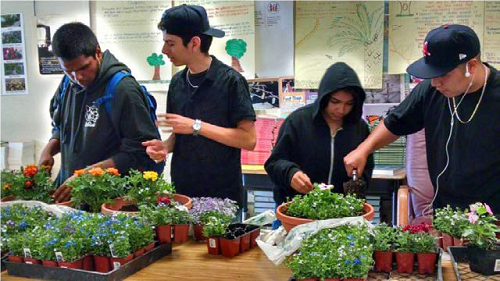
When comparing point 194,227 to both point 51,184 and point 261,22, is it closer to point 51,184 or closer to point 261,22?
point 51,184

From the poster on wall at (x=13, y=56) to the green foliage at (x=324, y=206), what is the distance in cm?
411

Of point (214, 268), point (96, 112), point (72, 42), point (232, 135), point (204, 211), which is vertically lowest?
point (214, 268)

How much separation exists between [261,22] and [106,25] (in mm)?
1489

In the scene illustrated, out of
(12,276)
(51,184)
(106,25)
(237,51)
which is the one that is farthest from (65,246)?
(106,25)

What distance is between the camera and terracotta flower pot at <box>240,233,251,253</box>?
1.79 meters

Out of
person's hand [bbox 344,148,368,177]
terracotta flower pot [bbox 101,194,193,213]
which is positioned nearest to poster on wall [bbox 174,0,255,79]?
person's hand [bbox 344,148,368,177]

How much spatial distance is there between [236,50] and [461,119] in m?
2.65

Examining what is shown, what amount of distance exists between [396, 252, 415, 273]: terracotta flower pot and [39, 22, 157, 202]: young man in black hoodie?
4.13 ft

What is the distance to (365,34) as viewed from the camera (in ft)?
13.6

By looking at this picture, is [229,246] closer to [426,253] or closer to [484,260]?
[426,253]

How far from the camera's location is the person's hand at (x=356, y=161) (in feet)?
7.07

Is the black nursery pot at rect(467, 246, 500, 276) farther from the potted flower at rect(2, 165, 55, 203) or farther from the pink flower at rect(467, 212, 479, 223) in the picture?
the potted flower at rect(2, 165, 55, 203)

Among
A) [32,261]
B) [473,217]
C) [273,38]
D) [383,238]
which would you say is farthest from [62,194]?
[273,38]

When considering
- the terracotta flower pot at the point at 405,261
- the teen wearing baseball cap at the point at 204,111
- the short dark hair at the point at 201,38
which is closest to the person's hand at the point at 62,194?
the teen wearing baseball cap at the point at 204,111
